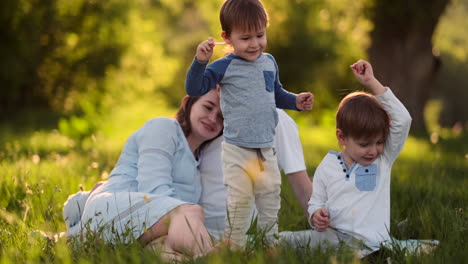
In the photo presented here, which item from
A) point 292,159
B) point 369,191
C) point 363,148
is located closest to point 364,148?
point 363,148

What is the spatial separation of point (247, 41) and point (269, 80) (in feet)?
0.95

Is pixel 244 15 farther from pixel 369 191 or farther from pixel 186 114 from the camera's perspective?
pixel 186 114

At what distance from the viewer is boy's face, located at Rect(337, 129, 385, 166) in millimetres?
3129

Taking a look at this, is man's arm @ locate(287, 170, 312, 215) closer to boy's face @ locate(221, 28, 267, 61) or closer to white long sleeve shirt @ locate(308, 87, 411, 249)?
white long sleeve shirt @ locate(308, 87, 411, 249)

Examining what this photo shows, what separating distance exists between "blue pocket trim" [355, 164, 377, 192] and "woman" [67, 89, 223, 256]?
34.5 inches

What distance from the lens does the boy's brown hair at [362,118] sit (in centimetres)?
308

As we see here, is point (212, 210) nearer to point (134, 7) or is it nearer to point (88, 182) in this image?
point (88, 182)

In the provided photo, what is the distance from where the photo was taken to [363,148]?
3143 mm

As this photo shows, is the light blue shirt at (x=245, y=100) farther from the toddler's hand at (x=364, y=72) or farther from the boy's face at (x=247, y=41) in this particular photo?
the toddler's hand at (x=364, y=72)

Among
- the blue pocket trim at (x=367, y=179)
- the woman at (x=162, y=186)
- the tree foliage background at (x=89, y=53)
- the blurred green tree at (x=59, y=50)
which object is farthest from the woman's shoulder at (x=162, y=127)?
the blurred green tree at (x=59, y=50)

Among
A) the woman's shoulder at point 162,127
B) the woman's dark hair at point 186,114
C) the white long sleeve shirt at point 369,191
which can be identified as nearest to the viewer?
the white long sleeve shirt at point 369,191

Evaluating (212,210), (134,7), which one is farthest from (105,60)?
(212,210)

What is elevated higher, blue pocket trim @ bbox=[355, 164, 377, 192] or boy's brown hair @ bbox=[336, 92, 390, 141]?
boy's brown hair @ bbox=[336, 92, 390, 141]

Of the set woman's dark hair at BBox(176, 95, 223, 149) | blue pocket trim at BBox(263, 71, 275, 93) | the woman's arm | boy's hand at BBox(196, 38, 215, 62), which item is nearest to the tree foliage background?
woman's dark hair at BBox(176, 95, 223, 149)
